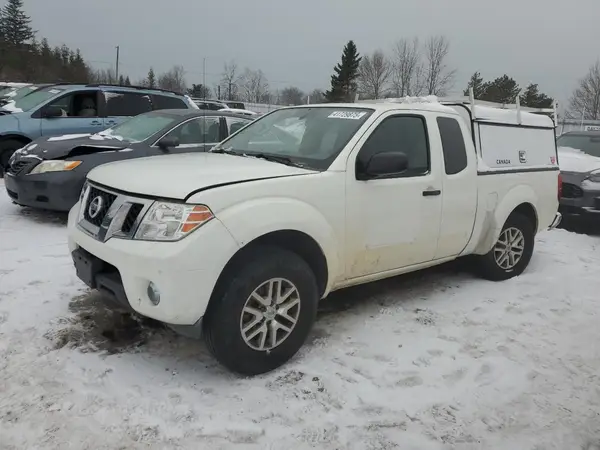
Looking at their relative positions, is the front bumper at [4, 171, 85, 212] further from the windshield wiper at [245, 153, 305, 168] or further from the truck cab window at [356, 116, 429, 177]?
the truck cab window at [356, 116, 429, 177]

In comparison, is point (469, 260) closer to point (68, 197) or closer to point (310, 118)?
point (310, 118)

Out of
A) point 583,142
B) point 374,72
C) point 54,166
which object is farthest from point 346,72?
point 54,166

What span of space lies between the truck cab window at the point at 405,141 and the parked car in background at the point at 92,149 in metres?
3.53

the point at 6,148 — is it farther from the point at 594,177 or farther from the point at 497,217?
the point at 594,177

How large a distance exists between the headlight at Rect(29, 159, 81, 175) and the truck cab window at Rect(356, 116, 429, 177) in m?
4.16

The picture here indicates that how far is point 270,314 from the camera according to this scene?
319 centimetres

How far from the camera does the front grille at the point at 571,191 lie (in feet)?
27.2

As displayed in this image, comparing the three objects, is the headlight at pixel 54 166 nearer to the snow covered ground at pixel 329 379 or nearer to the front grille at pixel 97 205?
the snow covered ground at pixel 329 379

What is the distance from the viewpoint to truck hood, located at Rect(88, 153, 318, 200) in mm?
2982

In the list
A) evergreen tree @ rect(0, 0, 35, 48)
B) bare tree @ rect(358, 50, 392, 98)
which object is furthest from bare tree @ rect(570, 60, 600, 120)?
evergreen tree @ rect(0, 0, 35, 48)

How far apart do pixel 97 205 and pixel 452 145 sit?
9.89 feet

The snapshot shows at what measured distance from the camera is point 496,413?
2979 mm

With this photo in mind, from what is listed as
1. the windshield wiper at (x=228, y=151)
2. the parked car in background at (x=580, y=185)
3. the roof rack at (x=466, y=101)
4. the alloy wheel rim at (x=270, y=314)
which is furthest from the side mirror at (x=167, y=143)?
the parked car in background at (x=580, y=185)

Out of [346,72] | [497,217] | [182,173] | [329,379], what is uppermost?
[346,72]
